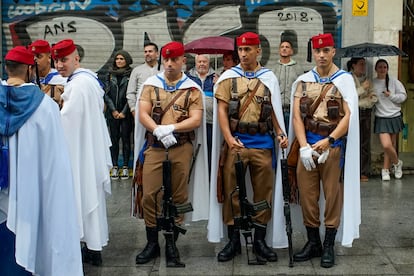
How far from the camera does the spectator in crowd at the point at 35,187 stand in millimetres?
4141

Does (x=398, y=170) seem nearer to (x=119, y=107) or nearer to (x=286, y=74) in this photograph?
(x=286, y=74)

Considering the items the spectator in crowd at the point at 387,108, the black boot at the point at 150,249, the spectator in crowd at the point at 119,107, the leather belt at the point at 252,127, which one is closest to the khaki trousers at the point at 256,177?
the leather belt at the point at 252,127

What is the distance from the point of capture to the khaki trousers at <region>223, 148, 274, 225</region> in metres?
5.97

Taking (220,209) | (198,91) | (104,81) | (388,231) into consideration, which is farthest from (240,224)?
(104,81)

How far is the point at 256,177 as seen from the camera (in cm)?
604

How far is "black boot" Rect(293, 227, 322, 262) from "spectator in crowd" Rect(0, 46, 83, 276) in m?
2.43

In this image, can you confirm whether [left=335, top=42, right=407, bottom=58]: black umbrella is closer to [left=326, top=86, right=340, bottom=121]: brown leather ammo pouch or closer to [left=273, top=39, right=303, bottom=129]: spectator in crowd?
[left=273, top=39, right=303, bottom=129]: spectator in crowd

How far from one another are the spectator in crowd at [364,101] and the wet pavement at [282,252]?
6.02 feet

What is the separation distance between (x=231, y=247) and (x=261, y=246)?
0.28 m

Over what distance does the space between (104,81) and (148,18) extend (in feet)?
4.14

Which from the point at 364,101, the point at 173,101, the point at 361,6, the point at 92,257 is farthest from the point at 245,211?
the point at 361,6

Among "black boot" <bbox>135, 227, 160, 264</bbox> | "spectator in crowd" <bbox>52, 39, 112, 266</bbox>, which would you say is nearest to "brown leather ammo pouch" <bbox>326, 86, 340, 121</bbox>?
"black boot" <bbox>135, 227, 160, 264</bbox>

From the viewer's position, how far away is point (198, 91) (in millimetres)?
6047

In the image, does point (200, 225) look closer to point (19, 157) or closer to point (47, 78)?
point (47, 78)
